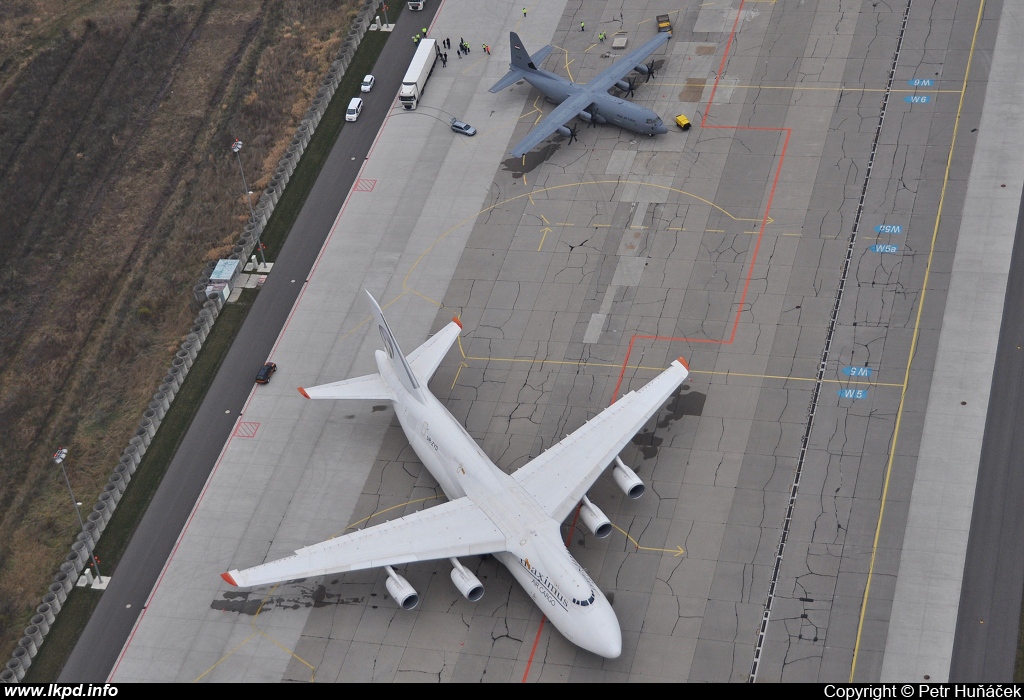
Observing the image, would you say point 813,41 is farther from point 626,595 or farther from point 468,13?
point 626,595

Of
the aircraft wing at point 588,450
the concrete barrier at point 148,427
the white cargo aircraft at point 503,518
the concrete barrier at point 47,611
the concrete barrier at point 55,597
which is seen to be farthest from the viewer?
the concrete barrier at point 148,427

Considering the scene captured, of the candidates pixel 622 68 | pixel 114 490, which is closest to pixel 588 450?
pixel 114 490

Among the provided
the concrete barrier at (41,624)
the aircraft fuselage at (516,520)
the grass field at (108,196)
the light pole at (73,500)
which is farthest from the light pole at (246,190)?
the concrete barrier at (41,624)

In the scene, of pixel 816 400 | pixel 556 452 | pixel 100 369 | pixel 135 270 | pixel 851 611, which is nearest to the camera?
pixel 851 611

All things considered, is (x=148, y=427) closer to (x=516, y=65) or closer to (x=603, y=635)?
(x=603, y=635)

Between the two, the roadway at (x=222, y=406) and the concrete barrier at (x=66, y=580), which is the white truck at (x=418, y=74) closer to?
the roadway at (x=222, y=406)

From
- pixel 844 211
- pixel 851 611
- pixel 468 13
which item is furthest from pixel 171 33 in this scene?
pixel 851 611

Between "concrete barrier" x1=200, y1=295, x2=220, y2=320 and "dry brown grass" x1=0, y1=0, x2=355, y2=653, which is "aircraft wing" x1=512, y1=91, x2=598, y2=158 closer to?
"dry brown grass" x1=0, y1=0, x2=355, y2=653
